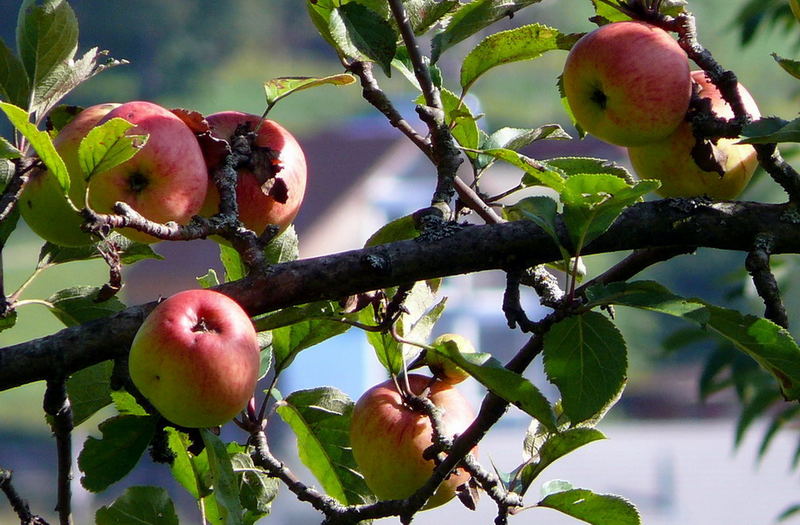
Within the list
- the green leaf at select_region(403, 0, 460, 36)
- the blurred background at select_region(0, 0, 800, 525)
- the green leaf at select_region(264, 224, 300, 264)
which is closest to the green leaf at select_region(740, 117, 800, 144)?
the green leaf at select_region(403, 0, 460, 36)

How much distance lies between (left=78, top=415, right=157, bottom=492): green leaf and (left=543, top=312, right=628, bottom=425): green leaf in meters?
0.29

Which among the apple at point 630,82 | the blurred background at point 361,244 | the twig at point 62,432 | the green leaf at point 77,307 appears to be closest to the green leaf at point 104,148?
the twig at point 62,432

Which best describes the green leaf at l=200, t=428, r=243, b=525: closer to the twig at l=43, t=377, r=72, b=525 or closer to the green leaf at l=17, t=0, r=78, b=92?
the twig at l=43, t=377, r=72, b=525

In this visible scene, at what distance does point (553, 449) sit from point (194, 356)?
32cm

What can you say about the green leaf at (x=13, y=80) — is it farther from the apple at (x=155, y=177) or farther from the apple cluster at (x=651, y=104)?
the apple cluster at (x=651, y=104)

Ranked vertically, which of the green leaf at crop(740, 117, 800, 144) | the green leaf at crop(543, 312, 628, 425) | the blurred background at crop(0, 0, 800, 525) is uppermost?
the green leaf at crop(740, 117, 800, 144)

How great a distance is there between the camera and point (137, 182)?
646 mm

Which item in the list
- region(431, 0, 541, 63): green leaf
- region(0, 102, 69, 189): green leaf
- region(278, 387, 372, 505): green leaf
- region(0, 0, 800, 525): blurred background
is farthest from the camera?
region(0, 0, 800, 525): blurred background

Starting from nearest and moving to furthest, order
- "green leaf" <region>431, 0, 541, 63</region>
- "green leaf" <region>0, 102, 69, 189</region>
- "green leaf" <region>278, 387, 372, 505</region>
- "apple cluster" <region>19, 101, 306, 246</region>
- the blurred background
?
1. "green leaf" <region>0, 102, 69, 189</region>
2. "apple cluster" <region>19, 101, 306, 246</region>
3. "green leaf" <region>431, 0, 541, 63</region>
4. "green leaf" <region>278, 387, 372, 505</region>
5. the blurred background

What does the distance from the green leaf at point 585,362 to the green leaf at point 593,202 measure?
0.07 meters

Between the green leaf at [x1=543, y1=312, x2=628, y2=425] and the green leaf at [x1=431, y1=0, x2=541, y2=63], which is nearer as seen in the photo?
the green leaf at [x1=543, y1=312, x2=628, y2=425]

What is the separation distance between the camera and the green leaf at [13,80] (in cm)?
70

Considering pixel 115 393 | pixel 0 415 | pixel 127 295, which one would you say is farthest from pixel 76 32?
pixel 0 415

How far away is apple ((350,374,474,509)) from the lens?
79 cm
